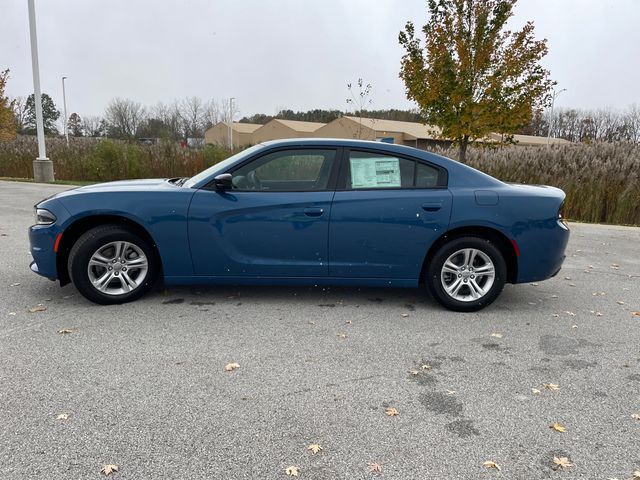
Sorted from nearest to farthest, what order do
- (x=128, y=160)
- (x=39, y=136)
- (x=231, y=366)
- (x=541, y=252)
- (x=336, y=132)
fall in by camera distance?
(x=231, y=366) → (x=541, y=252) → (x=39, y=136) → (x=128, y=160) → (x=336, y=132)

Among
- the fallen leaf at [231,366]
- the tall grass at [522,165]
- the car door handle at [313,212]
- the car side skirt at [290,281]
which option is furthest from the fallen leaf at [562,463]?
the tall grass at [522,165]

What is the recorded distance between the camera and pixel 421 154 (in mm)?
4727

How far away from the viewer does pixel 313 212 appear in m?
4.48

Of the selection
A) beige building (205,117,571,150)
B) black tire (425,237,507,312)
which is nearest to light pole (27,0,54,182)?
black tire (425,237,507,312)

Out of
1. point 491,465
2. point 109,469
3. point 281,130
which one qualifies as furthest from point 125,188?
point 281,130

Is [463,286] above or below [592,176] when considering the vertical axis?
below

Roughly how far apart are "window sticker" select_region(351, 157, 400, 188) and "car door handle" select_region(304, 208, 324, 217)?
1.34 feet

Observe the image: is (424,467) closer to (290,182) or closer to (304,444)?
(304,444)

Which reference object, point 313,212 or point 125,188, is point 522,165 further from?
point 125,188

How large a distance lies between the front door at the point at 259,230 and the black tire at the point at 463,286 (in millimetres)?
1034

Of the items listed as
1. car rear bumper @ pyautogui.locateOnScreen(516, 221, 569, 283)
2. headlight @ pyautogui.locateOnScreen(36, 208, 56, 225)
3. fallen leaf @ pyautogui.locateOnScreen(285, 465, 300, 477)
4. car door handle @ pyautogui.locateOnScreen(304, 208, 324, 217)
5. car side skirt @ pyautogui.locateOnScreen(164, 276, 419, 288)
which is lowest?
fallen leaf @ pyautogui.locateOnScreen(285, 465, 300, 477)

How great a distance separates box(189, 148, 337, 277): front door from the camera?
4461mm

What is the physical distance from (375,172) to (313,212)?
73 centimetres

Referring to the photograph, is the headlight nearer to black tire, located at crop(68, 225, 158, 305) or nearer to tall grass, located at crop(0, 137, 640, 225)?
black tire, located at crop(68, 225, 158, 305)
